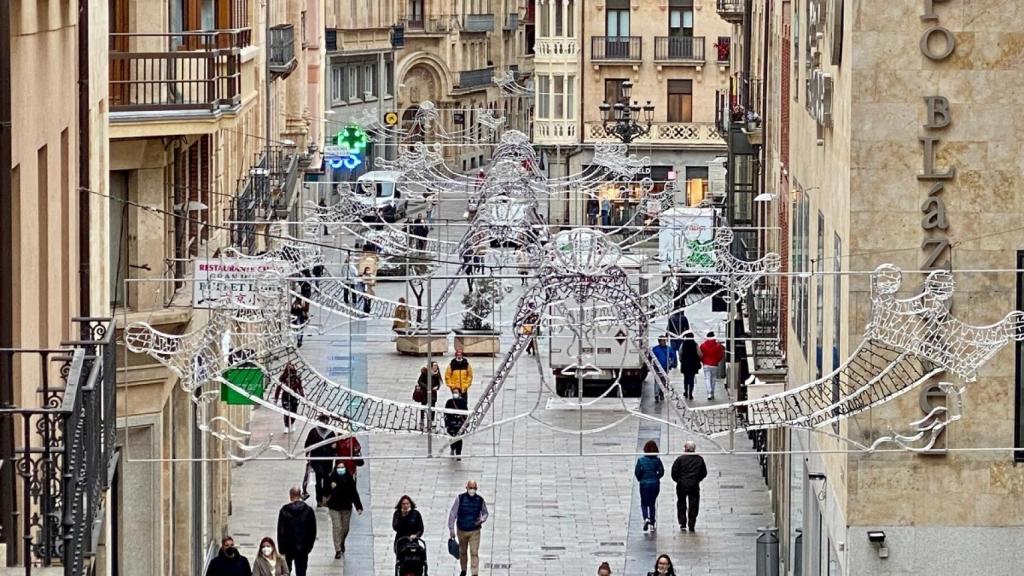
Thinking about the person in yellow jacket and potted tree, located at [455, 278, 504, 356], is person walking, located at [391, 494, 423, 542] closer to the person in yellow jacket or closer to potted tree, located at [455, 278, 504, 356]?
the person in yellow jacket

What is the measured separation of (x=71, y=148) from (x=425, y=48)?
85.3m

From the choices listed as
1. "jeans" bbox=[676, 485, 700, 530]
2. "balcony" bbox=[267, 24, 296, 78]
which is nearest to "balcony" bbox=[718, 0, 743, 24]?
"balcony" bbox=[267, 24, 296, 78]

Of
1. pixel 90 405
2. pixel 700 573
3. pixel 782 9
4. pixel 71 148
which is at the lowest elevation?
pixel 700 573

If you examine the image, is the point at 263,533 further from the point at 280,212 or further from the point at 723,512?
the point at 280,212

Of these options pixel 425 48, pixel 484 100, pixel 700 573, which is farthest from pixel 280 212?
pixel 484 100

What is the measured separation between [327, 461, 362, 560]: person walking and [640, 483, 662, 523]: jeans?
10.9 feet

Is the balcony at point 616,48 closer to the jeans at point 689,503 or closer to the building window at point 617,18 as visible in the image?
the building window at point 617,18

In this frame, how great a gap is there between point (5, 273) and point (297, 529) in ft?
55.1

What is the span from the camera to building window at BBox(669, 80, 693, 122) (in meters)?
79.6

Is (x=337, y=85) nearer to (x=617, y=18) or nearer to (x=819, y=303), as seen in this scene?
(x=617, y=18)

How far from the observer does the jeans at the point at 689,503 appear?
3353 centimetres

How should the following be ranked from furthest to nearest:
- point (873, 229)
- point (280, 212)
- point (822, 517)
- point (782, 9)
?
point (280, 212)
point (782, 9)
point (822, 517)
point (873, 229)

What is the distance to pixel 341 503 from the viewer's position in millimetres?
31875

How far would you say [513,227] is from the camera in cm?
3762
